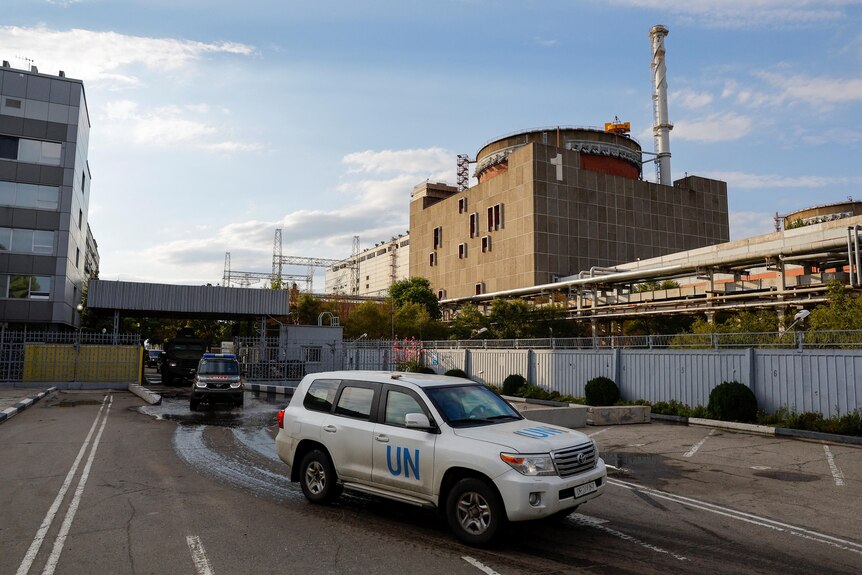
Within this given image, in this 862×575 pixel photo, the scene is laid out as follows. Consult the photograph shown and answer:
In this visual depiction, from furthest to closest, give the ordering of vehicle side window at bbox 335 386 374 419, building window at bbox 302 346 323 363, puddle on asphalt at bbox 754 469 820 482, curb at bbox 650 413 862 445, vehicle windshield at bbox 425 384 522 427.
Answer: building window at bbox 302 346 323 363
curb at bbox 650 413 862 445
puddle on asphalt at bbox 754 469 820 482
vehicle side window at bbox 335 386 374 419
vehicle windshield at bbox 425 384 522 427

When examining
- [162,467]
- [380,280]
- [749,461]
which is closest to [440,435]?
[162,467]

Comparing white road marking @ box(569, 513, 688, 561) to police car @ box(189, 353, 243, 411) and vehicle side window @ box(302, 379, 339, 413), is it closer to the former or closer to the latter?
vehicle side window @ box(302, 379, 339, 413)

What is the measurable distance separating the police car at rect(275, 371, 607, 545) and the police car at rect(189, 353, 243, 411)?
13.9m

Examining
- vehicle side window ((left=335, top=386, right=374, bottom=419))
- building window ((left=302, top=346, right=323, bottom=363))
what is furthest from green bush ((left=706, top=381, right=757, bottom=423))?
building window ((left=302, top=346, right=323, bottom=363))

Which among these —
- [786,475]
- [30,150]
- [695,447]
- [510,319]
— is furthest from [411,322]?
[786,475]

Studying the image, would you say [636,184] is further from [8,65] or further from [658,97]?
[8,65]

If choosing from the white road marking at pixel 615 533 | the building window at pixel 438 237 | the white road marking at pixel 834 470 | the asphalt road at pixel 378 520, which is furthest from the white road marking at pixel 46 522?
the building window at pixel 438 237

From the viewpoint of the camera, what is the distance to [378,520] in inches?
289

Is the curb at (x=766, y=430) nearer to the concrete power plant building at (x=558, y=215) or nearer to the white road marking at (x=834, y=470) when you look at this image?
the white road marking at (x=834, y=470)

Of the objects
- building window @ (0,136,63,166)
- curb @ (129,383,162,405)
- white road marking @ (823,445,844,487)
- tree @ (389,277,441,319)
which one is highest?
building window @ (0,136,63,166)

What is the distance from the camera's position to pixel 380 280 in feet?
504

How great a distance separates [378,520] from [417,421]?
5.13 feet

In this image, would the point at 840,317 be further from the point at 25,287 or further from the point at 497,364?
the point at 25,287

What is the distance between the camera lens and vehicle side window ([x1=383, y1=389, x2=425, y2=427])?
720 cm
